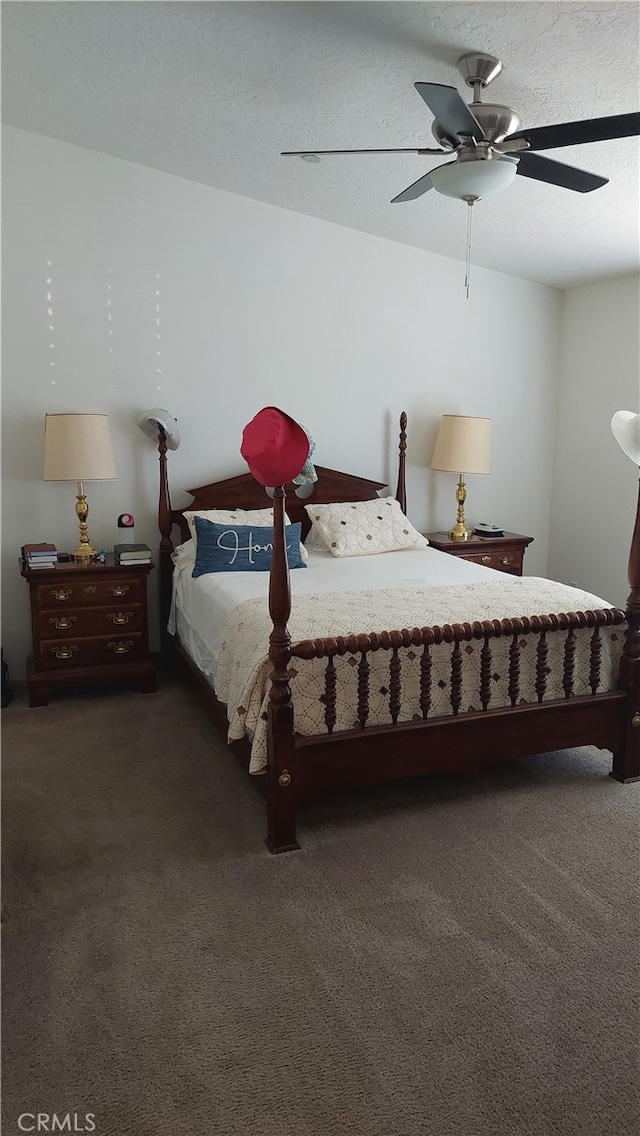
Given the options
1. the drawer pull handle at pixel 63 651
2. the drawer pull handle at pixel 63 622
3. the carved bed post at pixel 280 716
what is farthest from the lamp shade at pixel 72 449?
the carved bed post at pixel 280 716

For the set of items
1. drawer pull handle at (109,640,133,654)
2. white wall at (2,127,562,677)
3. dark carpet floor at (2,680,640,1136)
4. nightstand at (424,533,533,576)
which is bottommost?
dark carpet floor at (2,680,640,1136)

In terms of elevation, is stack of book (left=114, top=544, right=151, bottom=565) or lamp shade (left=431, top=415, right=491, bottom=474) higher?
lamp shade (left=431, top=415, right=491, bottom=474)

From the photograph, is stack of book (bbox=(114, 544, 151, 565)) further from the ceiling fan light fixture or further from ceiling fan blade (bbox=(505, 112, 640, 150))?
ceiling fan blade (bbox=(505, 112, 640, 150))

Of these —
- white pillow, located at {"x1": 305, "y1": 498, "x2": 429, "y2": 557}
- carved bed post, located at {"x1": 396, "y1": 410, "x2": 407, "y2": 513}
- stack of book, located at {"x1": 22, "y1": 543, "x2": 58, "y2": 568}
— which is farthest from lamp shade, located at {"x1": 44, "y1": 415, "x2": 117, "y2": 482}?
carved bed post, located at {"x1": 396, "y1": 410, "x2": 407, "y2": 513}

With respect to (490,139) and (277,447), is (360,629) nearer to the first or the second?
(277,447)

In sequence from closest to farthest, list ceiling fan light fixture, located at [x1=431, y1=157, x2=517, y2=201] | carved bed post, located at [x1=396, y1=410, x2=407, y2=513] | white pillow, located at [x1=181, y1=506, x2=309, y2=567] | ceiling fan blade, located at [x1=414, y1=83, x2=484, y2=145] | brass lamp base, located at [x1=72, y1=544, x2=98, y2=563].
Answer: ceiling fan blade, located at [x1=414, y1=83, x2=484, y2=145]
ceiling fan light fixture, located at [x1=431, y1=157, x2=517, y2=201]
brass lamp base, located at [x1=72, y1=544, x2=98, y2=563]
white pillow, located at [x1=181, y1=506, x2=309, y2=567]
carved bed post, located at [x1=396, y1=410, x2=407, y2=513]

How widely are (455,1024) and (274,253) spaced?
158 inches

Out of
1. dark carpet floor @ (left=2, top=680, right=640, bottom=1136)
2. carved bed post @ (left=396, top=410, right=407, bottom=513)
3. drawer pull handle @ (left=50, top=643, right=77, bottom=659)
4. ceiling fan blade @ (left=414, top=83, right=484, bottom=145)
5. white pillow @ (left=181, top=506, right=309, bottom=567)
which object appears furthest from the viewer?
carved bed post @ (left=396, top=410, right=407, bottom=513)

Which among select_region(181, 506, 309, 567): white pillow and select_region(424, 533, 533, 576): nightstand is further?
select_region(424, 533, 533, 576): nightstand

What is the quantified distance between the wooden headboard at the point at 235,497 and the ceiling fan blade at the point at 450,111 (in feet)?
6.79

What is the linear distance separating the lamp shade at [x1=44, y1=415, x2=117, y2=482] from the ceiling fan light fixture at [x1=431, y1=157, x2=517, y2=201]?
81.6 inches

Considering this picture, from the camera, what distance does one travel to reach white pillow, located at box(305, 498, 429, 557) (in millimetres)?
4305

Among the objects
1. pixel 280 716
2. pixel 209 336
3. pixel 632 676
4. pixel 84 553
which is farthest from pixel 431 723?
pixel 209 336

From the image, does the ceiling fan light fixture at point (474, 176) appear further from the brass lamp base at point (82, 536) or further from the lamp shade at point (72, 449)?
the brass lamp base at point (82, 536)
